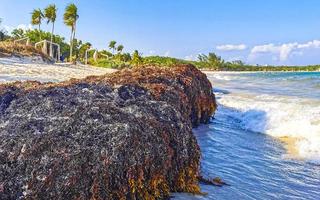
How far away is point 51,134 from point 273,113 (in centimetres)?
1082

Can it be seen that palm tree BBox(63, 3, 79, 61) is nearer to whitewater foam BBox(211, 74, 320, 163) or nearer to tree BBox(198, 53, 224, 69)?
whitewater foam BBox(211, 74, 320, 163)

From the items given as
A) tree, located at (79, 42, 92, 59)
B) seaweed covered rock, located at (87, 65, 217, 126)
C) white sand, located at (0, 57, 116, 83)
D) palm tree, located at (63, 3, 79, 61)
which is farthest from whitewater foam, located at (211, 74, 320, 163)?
tree, located at (79, 42, 92, 59)

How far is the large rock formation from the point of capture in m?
3.79

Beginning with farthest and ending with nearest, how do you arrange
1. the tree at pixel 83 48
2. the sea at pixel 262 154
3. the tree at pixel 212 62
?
the tree at pixel 212 62, the tree at pixel 83 48, the sea at pixel 262 154

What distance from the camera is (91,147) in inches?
159

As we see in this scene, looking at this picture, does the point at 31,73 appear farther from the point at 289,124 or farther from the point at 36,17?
the point at 36,17

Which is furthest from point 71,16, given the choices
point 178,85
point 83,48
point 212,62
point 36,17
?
point 212,62

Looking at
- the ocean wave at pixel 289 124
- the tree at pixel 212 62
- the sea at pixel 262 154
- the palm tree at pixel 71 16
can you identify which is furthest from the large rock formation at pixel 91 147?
the tree at pixel 212 62

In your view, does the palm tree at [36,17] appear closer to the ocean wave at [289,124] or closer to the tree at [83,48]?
the tree at [83,48]

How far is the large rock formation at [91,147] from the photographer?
3.79 m

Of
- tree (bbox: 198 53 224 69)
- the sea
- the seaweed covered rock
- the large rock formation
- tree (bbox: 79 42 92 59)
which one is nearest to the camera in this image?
the large rock formation

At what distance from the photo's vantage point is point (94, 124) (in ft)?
14.5

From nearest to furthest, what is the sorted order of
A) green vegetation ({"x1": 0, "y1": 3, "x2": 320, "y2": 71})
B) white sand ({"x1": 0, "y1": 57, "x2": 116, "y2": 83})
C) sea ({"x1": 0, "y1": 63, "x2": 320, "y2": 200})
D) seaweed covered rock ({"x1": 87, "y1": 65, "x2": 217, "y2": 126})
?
1. sea ({"x1": 0, "y1": 63, "x2": 320, "y2": 200})
2. seaweed covered rock ({"x1": 87, "y1": 65, "x2": 217, "y2": 126})
3. white sand ({"x1": 0, "y1": 57, "x2": 116, "y2": 83})
4. green vegetation ({"x1": 0, "y1": 3, "x2": 320, "y2": 71})

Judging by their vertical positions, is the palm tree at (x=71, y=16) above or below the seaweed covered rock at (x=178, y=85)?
above
